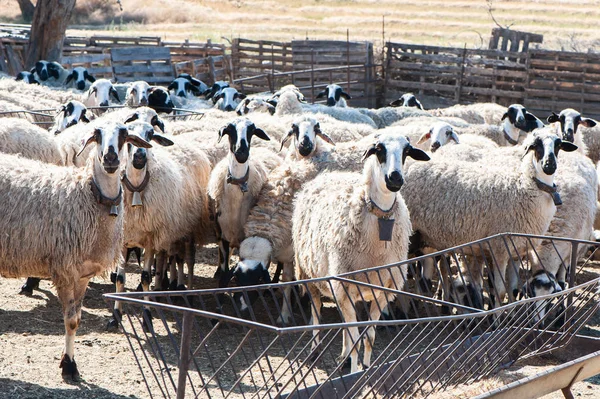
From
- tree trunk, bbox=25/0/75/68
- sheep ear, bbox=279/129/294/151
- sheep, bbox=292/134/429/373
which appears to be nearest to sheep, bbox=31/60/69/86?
tree trunk, bbox=25/0/75/68

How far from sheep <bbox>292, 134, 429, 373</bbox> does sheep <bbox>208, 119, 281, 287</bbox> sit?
171 cm

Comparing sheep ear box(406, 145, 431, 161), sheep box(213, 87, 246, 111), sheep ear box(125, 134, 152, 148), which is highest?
sheep ear box(125, 134, 152, 148)

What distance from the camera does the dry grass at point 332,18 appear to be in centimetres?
4250

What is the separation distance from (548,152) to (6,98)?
8.14m

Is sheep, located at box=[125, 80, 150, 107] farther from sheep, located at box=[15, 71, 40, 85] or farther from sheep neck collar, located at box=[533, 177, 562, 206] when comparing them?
sheep neck collar, located at box=[533, 177, 562, 206]

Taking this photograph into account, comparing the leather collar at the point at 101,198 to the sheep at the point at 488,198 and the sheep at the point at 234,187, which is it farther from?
the sheep at the point at 488,198

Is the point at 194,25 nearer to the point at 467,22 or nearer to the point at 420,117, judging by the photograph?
the point at 467,22

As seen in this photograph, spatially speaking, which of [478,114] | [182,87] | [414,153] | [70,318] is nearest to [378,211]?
[414,153]

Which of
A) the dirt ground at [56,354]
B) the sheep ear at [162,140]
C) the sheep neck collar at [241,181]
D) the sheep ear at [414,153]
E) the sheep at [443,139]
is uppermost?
the sheep ear at [414,153]

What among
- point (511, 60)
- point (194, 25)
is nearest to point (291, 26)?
point (194, 25)

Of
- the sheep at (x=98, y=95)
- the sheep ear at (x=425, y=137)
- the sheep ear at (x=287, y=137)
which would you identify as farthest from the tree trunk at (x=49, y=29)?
the sheep ear at (x=425, y=137)

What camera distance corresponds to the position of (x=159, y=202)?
820 centimetres

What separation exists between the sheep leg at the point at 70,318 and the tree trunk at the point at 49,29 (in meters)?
14.6

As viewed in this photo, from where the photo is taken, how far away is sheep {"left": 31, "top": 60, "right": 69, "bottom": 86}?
1817cm
